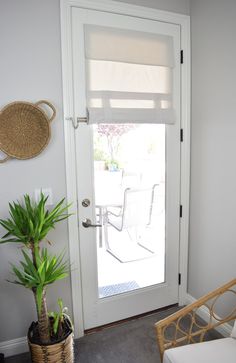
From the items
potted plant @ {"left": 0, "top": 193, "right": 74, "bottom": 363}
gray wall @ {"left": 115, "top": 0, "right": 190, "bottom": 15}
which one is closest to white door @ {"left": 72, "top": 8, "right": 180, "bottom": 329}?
gray wall @ {"left": 115, "top": 0, "right": 190, "bottom": 15}

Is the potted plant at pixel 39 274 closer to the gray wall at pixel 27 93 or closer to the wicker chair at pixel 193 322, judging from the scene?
the gray wall at pixel 27 93

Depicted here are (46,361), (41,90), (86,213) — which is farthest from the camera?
(86,213)

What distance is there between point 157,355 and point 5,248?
4.20 feet

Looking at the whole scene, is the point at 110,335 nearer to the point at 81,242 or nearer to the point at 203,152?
the point at 81,242

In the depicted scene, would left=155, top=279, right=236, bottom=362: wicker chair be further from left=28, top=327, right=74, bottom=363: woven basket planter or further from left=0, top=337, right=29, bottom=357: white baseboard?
left=0, top=337, right=29, bottom=357: white baseboard

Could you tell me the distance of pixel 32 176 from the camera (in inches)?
70.5

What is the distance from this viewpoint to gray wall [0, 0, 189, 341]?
1.66 metres

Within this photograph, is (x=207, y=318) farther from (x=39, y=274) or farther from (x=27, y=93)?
(x=27, y=93)

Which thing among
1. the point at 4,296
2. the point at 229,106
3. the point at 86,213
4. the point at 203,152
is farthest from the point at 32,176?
the point at 229,106

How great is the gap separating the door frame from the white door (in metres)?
0.04

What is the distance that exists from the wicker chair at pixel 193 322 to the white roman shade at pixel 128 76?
4.18 feet

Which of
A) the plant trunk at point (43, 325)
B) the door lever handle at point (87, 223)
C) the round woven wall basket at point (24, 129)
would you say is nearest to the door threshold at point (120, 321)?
the plant trunk at point (43, 325)

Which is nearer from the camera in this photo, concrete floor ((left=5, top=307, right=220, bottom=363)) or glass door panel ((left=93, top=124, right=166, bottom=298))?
concrete floor ((left=5, top=307, right=220, bottom=363))

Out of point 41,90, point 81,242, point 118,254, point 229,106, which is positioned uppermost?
point 41,90
